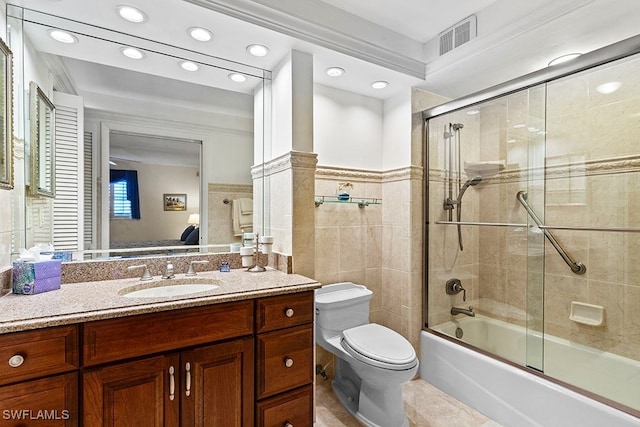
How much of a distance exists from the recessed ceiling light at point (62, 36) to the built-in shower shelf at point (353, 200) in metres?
1.61

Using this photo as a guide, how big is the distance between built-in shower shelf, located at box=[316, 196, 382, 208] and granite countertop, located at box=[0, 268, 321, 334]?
2.29 feet

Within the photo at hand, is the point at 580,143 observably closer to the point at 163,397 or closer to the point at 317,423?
the point at 317,423

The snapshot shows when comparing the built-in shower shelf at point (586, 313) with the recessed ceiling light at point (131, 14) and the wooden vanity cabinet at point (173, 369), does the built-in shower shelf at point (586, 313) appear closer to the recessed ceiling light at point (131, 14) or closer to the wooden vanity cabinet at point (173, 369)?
the wooden vanity cabinet at point (173, 369)

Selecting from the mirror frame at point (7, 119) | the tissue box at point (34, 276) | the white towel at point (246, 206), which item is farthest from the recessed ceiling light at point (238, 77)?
the tissue box at point (34, 276)

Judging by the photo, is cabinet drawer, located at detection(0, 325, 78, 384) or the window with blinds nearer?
cabinet drawer, located at detection(0, 325, 78, 384)

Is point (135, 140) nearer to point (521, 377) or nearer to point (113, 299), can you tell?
point (113, 299)

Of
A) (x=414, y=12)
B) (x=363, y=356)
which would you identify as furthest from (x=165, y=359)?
(x=414, y=12)

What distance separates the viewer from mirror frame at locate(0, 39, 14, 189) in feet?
4.24

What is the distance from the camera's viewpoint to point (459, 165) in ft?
8.06

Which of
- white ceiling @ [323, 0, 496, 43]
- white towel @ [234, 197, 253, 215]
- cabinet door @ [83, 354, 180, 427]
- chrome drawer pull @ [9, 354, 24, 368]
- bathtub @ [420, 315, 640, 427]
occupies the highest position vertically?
white ceiling @ [323, 0, 496, 43]

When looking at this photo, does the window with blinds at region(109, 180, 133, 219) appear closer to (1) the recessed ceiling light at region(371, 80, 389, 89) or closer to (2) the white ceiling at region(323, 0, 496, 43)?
(2) the white ceiling at region(323, 0, 496, 43)

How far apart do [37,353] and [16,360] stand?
5cm

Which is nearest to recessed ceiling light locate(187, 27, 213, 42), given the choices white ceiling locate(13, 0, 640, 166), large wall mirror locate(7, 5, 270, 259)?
white ceiling locate(13, 0, 640, 166)

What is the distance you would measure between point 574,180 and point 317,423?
2.23m
